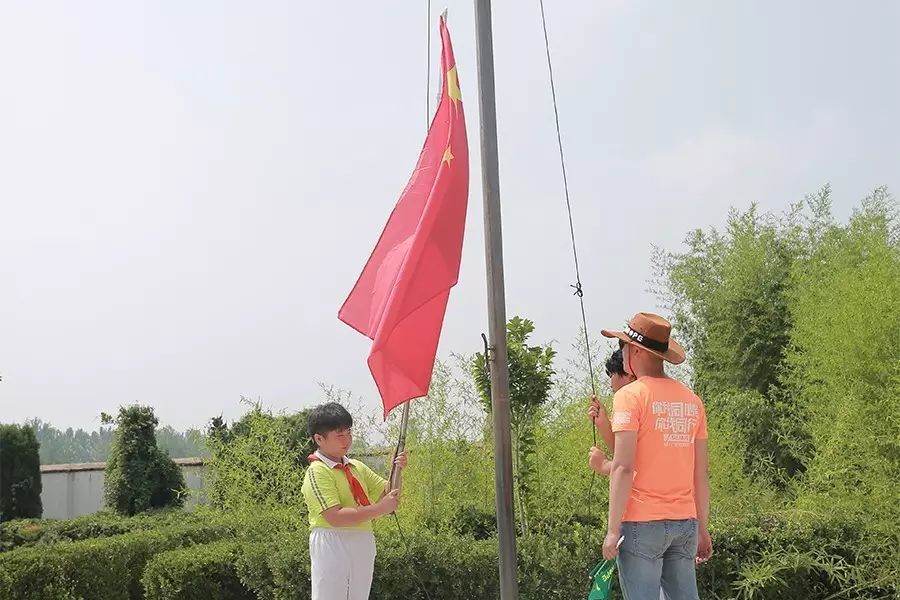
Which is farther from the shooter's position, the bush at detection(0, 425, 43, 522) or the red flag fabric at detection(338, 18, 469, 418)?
the bush at detection(0, 425, 43, 522)

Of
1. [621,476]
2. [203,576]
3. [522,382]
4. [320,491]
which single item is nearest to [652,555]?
[621,476]

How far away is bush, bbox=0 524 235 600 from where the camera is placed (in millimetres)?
6629

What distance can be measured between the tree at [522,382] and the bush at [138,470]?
9452 mm

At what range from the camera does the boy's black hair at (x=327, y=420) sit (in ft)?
11.8

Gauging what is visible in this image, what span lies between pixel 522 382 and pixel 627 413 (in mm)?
2914

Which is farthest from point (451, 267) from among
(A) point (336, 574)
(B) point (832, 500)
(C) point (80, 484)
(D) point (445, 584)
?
(C) point (80, 484)

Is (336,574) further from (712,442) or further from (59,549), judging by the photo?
(712,442)

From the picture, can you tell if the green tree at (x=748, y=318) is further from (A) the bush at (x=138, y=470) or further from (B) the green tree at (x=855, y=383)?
(A) the bush at (x=138, y=470)

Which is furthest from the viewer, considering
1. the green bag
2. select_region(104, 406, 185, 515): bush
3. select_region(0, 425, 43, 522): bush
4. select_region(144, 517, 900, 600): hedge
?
select_region(0, 425, 43, 522): bush

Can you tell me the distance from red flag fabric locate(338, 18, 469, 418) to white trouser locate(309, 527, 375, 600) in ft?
1.67

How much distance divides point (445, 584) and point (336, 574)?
6.03 feet

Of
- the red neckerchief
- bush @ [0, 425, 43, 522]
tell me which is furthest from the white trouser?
bush @ [0, 425, 43, 522]

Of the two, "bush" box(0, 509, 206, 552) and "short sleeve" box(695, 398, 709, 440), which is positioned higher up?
"short sleeve" box(695, 398, 709, 440)

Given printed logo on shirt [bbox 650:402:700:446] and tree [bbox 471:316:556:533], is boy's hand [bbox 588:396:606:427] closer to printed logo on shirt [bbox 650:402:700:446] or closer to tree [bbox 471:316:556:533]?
printed logo on shirt [bbox 650:402:700:446]
